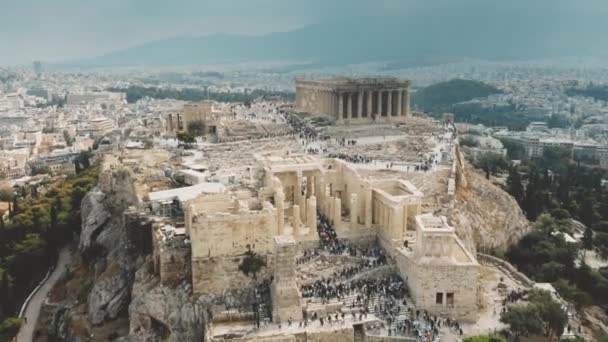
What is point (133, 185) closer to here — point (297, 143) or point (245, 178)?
point (245, 178)

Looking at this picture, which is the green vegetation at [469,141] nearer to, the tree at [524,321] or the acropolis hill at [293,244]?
the acropolis hill at [293,244]

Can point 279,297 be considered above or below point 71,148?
above

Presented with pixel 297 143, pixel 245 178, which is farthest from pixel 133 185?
pixel 297 143

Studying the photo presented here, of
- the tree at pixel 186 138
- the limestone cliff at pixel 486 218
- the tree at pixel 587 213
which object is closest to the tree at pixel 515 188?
the tree at pixel 587 213

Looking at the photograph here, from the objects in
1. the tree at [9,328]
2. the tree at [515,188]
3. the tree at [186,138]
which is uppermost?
→ the tree at [186,138]

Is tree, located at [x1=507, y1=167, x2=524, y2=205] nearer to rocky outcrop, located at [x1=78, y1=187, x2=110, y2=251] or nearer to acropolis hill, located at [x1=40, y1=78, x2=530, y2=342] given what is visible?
acropolis hill, located at [x1=40, y1=78, x2=530, y2=342]

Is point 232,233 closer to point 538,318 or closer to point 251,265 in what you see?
point 251,265
